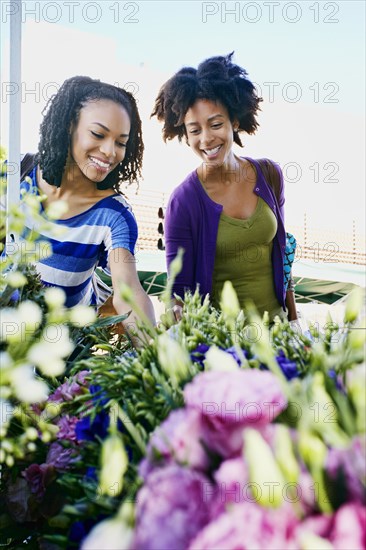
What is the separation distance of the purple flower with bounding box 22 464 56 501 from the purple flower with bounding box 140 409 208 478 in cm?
11

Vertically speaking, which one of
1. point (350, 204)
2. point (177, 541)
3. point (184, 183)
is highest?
point (350, 204)

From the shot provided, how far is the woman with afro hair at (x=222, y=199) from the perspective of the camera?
1.11m

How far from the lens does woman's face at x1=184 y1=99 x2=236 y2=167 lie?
4.05 ft

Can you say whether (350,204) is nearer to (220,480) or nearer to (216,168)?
(216,168)

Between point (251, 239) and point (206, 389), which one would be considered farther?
point (251, 239)

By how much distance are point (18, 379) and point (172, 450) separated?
0.08 m

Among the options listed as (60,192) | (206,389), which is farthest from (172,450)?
(60,192)

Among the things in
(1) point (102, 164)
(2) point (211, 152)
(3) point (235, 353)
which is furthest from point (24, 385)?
(2) point (211, 152)

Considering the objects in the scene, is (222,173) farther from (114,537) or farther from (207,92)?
(114,537)

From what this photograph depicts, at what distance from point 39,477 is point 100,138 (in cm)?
70

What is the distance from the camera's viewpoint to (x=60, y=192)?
1011 mm

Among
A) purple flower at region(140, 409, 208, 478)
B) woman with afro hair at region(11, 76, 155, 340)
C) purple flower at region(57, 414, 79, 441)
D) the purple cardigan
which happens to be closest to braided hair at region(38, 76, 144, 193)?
woman with afro hair at region(11, 76, 155, 340)

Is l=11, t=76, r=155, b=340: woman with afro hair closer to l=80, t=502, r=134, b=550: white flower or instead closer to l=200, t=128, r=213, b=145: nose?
l=200, t=128, r=213, b=145: nose

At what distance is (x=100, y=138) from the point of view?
3.22ft
